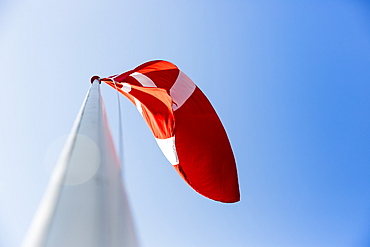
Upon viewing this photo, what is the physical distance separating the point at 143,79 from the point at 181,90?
0.78m

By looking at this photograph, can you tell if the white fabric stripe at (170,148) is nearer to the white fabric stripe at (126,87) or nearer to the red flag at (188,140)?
the red flag at (188,140)

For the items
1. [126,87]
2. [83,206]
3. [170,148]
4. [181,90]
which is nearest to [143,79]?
[126,87]

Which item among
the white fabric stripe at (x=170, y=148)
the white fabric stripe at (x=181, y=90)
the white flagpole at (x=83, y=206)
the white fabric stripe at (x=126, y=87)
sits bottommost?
the white flagpole at (x=83, y=206)

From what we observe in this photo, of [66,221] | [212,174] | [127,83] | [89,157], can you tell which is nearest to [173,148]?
[212,174]

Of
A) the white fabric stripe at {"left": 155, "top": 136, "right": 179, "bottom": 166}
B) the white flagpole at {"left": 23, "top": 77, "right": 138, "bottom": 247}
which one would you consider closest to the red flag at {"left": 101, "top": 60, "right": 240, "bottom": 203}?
the white fabric stripe at {"left": 155, "top": 136, "right": 179, "bottom": 166}

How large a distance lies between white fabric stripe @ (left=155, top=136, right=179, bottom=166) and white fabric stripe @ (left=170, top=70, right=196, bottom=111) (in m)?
0.62

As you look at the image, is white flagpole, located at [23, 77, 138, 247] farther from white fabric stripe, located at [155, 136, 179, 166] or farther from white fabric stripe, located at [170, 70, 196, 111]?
white fabric stripe, located at [170, 70, 196, 111]

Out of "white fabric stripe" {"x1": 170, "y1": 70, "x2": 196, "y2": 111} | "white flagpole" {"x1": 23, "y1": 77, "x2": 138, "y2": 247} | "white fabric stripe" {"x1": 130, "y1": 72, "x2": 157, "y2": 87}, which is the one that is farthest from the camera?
"white fabric stripe" {"x1": 170, "y1": 70, "x2": 196, "y2": 111}

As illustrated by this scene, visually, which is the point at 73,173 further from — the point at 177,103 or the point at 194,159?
the point at 177,103

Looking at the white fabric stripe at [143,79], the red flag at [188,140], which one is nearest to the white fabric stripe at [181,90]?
the red flag at [188,140]

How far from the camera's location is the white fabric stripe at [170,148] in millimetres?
4574

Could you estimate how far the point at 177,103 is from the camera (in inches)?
197

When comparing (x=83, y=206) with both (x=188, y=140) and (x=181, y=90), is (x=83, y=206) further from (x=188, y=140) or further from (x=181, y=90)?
(x=181, y=90)

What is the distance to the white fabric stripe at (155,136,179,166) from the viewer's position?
15.0ft
